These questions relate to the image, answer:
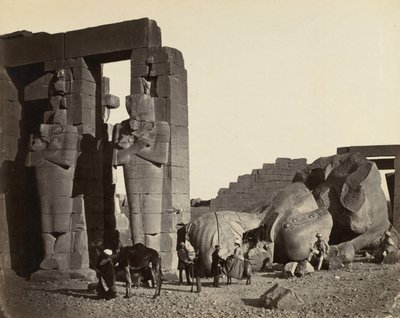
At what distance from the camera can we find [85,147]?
13930 millimetres

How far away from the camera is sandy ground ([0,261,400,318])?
29.5 ft

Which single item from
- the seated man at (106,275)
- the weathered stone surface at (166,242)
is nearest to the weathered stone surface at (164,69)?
the weathered stone surface at (166,242)

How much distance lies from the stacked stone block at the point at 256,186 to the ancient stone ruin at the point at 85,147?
6715mm

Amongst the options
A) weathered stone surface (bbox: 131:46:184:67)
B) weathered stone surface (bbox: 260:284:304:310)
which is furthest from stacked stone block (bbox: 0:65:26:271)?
weathered stone surface (bbox: 260:284:304:310)

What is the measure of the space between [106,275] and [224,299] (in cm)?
209

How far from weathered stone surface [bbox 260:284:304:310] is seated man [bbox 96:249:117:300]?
261cm

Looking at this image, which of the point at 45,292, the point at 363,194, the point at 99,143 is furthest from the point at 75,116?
the point at 363,194

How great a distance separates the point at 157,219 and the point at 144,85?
318 centimetres

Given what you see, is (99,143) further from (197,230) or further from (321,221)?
(321,221)

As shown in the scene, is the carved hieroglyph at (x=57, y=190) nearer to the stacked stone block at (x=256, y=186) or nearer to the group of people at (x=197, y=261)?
the group of people at (x=197, y=261)

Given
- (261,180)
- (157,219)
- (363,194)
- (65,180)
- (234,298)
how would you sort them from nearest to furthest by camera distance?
(234,298)
(157,219)
(65,180)
(363,194)
(261,180)

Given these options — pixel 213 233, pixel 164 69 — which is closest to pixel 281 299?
pixel 213 233

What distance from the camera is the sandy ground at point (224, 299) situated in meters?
8.98

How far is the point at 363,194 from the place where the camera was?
49.4 ft
